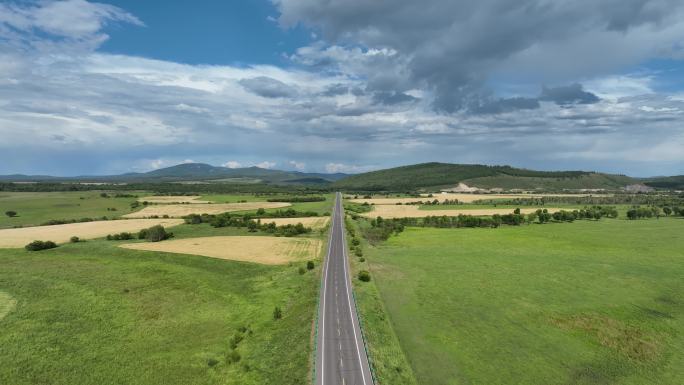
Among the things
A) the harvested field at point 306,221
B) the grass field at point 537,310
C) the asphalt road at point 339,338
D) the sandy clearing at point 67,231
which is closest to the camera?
the asphalt road at point 339,338

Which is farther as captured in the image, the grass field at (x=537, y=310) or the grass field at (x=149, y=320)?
the grass field at (x=149, y=320)

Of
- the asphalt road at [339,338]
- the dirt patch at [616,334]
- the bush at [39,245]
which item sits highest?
the bush at [39,245]

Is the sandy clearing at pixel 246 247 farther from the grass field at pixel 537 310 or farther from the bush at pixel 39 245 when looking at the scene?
the grass field at pixel 537 310

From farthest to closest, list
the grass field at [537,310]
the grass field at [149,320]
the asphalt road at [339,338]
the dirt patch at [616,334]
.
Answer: the dirt patch at [616,334]
the grass field at [149,320]
the grass field at [537,310]
the asphalt road at [339,338]

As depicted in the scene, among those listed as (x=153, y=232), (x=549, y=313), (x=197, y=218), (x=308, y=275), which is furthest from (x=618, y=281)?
(x=197, y=218)

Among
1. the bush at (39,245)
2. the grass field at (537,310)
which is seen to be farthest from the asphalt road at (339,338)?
the bush at (39,245)

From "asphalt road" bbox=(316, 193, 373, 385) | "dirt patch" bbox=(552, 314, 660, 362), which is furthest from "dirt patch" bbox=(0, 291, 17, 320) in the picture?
"dirt patch" bbox=(552, 314, 660, 362)

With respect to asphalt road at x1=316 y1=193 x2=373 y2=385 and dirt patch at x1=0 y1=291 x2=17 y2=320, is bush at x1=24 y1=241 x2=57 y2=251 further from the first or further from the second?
asphalt road at x1=316 y1=193 x2=373 y2=385
